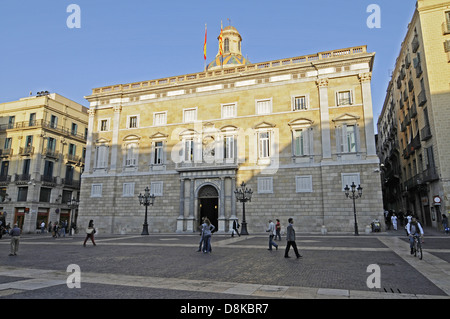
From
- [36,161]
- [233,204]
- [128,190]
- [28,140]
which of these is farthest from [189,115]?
[28,140]

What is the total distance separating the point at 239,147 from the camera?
30.5 meters

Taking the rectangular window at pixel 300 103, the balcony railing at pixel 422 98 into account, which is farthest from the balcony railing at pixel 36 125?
the balcony railing at pixel 422 98

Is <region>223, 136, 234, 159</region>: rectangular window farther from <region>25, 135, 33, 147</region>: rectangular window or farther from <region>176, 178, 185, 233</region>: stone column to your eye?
<region>25, 135, 33, 147</region>: rectangular window

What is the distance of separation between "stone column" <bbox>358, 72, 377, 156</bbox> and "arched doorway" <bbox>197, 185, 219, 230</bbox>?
14.9m

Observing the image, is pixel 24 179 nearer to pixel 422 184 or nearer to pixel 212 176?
pixel 212 176

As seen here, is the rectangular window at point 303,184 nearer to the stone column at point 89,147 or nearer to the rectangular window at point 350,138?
the rectangular window at point 350,138

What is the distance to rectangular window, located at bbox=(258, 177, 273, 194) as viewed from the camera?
1146 inches

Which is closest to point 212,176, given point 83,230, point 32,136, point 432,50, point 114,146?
point 114,146

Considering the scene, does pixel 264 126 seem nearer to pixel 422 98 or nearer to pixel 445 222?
pixel 422 98

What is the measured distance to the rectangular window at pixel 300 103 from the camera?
2959 centimetres

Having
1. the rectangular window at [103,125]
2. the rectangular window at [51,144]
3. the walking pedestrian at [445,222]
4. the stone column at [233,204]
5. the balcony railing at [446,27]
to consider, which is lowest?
the walking pedestrian at [445,222]

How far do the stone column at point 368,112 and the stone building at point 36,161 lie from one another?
35.3m

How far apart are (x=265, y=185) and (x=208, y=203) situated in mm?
6292
